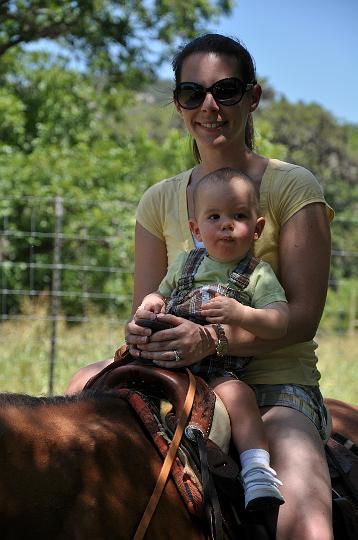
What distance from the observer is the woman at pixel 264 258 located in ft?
8.29

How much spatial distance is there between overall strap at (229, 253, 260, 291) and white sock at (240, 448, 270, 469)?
557 mm

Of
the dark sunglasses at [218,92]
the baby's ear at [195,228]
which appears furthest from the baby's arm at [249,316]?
the dark sunglasses at [218,92]

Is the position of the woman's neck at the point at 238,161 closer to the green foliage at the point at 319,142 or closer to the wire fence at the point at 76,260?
the wire fence at the point at 76,260

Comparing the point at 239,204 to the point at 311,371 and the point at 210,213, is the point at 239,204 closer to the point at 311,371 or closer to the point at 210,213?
the point at 210,213

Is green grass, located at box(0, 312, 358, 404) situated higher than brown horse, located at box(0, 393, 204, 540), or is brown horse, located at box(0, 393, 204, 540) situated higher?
brown horse, located at box(0, 393, 204, 540)

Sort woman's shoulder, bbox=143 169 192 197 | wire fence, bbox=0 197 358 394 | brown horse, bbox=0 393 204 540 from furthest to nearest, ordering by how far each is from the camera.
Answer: wire fence, bbox=0 197 358 394 < woman's shoulder, bbox=143 169 192 197 < brown horse, bbox=0 393 204 540

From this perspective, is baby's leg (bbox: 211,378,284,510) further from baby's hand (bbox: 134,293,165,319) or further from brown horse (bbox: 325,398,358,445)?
brown horse (bbox: 325,398,358,445)

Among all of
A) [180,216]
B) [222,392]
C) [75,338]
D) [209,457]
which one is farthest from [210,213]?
[75,338]

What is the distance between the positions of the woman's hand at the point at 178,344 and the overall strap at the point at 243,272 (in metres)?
0.20

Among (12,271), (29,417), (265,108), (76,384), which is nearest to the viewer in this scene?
(29,417)

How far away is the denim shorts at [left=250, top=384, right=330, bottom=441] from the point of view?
271 centimetres

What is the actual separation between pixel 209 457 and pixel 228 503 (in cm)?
16

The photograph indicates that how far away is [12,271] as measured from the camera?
1154 centimetres

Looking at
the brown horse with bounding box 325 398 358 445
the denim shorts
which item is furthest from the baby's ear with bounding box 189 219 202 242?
the brown horse with bounding box 325 398 358 445
